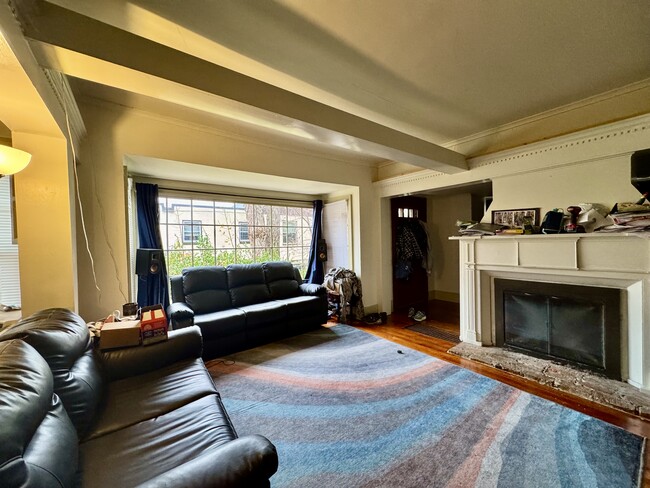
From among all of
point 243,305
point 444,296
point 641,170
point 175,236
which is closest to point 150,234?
point 175,236

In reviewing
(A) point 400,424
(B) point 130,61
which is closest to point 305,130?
(B) point 130,61

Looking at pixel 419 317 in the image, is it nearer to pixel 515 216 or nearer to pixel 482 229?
pixel 482 229

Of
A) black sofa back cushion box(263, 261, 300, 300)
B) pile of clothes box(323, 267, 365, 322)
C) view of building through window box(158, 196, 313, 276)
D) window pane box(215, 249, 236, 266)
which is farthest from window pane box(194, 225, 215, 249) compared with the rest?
pile of clothes box(323, 267, 365, 322)

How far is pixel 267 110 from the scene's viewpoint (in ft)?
5.75

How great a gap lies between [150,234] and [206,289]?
38.4 inches

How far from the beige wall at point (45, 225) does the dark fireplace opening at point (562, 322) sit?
4069 mm

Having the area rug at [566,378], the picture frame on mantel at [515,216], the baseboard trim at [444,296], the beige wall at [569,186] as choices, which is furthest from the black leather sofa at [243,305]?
the baseboard trim at [444,296]

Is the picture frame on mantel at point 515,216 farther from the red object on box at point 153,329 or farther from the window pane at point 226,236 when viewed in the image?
the window pane at point 226,236

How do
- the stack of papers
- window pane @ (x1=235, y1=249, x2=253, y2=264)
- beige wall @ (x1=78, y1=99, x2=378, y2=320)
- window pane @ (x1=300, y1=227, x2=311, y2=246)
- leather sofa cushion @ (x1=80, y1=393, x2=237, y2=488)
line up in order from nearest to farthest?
leather sofa cushion @ (x1=80, y1=393, x2=237, y2=488) → beige wall @ (x1=78, y1=99, x2=378, y2=320) → the stack of papers → window pane @ (x1=235, y1=249, x2=253, y2=264) → window pane @ (x1=300, y1=227, x2=311, y2=246)

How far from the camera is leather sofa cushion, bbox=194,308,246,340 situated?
270cm

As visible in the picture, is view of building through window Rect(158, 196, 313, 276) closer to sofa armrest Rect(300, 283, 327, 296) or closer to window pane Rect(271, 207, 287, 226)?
window pane Rect(271, 207, 287, 226)

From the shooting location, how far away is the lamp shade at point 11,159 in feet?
4.44

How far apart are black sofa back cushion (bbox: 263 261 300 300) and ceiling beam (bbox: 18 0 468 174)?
221 centimetres

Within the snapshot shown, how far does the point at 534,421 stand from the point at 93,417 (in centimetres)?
267
